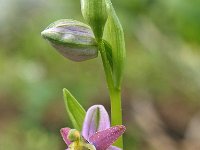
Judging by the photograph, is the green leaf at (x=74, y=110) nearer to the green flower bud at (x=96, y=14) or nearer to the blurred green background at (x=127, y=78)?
the green flower bud at (x=96, y=14)

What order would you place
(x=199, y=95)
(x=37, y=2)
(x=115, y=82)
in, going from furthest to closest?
(x=37, y=2) → (x=199, y=95) → (x=115, y=82)

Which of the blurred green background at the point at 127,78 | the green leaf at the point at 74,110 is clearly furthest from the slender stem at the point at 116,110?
the blurred green background at the point at 127,78

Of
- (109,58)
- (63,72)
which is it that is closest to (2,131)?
(63,72)

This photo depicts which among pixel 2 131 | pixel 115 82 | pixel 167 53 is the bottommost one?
pixel 2 131

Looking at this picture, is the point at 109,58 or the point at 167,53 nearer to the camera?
the point at 109,58

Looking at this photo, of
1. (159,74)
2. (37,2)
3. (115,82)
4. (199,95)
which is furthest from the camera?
(37,2)

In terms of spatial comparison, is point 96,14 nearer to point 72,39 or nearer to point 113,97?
point 72,39

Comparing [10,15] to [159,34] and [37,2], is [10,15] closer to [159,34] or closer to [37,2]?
[37,2]
